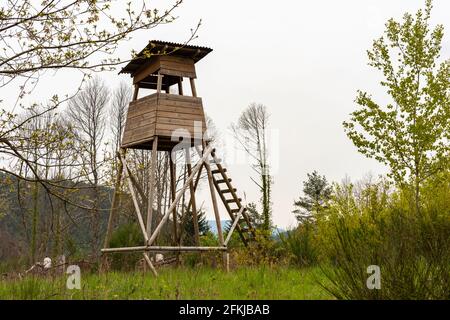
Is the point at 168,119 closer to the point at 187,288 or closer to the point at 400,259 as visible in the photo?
the point at 187,288

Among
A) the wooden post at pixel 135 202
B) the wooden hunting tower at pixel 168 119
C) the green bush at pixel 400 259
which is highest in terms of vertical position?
the wooden hunting tower at pixel 168 119

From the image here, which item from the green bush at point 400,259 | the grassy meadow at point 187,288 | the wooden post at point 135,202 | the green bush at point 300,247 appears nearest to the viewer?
the green bush at point 400,259

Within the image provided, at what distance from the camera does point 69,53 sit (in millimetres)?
7789

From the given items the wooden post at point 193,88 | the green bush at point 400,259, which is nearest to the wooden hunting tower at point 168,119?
the wooden post at point 193,88

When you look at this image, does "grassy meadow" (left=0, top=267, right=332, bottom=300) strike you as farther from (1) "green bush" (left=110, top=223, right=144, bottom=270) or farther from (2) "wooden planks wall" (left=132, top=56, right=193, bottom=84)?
(2) "wooden planks wall" (left=132, top=56, right=193, bottom=84)

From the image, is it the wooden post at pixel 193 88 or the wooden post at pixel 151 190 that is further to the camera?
the wooden post at pixel 193 88

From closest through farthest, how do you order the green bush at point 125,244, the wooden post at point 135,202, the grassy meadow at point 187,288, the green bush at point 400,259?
the green bush at point 400,259, the grassy meadow at point 187,288, the wooden post at point 135,202, the green bush at point 125,244

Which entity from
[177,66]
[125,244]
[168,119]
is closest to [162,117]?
[168,119]

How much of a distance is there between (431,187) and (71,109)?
70.2 ft

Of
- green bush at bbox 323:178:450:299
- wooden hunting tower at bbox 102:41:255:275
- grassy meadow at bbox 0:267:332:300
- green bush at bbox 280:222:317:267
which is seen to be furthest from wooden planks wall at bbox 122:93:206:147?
green bush at bbox 323:178:450:299

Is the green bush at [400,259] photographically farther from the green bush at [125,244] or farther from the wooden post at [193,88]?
the green bush at [125,244]

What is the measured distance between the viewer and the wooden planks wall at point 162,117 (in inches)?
546

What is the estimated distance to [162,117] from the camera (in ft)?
45.6

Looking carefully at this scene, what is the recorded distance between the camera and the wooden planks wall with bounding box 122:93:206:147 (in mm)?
13859
